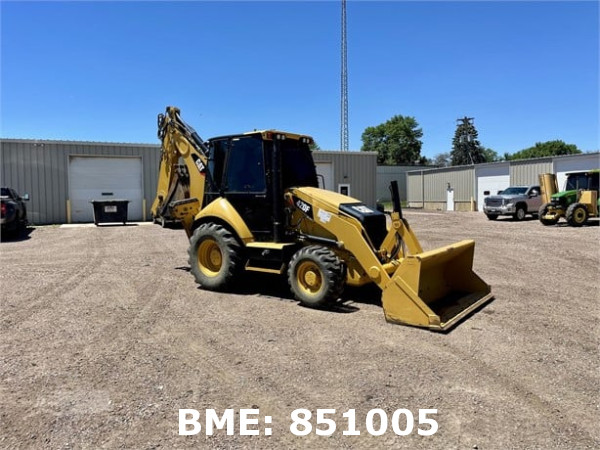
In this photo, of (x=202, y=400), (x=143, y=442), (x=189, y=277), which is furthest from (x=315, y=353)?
(x=189, y=277)

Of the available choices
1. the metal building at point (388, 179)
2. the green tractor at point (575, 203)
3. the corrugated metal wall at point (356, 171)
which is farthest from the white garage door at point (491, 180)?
the metal building at point (388, 179)

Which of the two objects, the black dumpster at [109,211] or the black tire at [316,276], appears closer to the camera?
the black tire at [316,276]

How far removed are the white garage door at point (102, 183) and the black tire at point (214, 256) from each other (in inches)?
657

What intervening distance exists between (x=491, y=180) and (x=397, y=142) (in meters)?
55.7

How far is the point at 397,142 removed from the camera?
90000 millimetres

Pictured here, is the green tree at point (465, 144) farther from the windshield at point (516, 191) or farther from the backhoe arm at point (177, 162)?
the backhoe arm at point (177, 162)

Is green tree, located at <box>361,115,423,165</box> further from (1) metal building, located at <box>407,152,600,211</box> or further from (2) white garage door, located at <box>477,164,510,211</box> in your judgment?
(2) white garage door, located at <box>477,164,510,211</box>

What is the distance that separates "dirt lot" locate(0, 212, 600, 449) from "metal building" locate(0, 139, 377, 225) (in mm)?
15195

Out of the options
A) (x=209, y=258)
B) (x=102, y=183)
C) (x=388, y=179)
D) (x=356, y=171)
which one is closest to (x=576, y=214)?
(x=356, y=171)

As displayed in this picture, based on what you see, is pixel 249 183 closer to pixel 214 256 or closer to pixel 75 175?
pixel 214 256

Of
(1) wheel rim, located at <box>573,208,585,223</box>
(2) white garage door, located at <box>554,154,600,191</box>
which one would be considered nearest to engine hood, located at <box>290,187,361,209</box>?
(1) wheel rim, located at <box>573,208,585,223</box>

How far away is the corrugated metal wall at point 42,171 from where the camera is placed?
21266 mm

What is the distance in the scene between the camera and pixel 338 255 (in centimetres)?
690

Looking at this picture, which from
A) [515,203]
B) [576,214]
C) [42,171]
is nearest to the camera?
[576,214]
